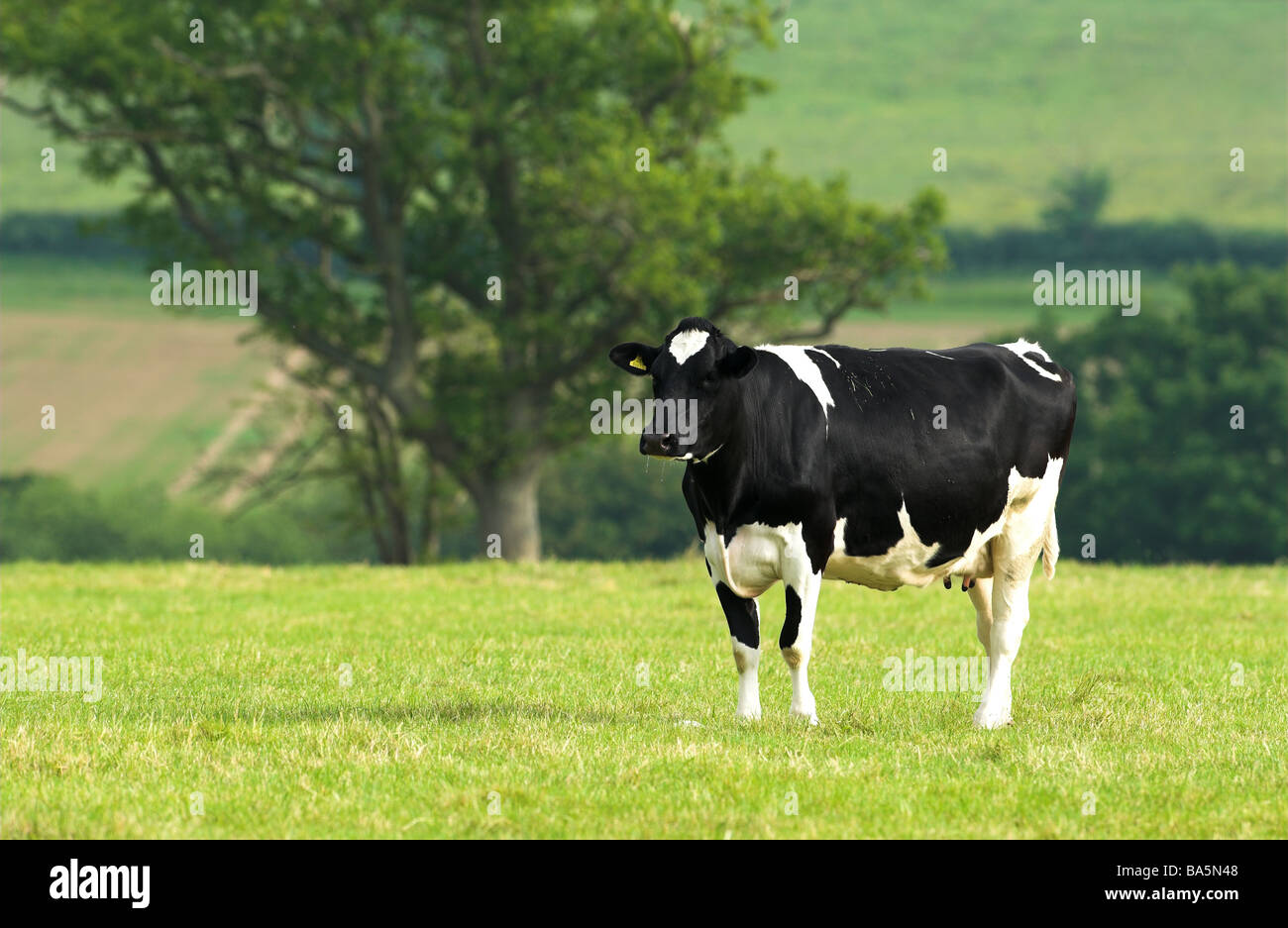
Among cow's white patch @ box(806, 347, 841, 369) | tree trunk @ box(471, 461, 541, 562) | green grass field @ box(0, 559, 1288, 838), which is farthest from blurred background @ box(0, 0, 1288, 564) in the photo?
cow's white patch @ box(806, 347, 841, 369)

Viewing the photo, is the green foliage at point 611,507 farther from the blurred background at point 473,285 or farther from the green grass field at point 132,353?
the green grass field at point 132,353

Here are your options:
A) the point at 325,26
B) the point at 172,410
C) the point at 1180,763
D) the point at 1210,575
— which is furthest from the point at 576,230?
the point at 172,410

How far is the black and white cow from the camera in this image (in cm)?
977

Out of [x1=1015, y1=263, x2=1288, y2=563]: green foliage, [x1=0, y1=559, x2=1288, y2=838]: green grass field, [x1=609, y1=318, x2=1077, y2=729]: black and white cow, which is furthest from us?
[x1=1015, y1=263, x2=1288, y2=563]: green foliage

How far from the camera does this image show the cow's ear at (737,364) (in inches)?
375

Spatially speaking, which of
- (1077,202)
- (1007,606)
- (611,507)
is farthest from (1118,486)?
(1077,202)

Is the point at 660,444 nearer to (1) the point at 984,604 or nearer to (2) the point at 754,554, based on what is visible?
(2) the point at 754,554

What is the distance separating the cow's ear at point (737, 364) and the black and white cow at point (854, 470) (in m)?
0.01

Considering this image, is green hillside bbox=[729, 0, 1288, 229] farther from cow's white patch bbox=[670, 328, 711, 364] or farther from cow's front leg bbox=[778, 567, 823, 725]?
cow's white patch bbox=[670, 328, 711, 364]

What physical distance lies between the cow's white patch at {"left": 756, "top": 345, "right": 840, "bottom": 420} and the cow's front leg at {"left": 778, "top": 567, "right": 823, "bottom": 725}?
1.07 m

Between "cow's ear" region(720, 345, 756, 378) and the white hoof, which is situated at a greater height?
"cow's ear" region(720, 345, 756, 378)

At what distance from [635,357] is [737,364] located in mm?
886

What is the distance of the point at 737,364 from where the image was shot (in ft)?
31.5

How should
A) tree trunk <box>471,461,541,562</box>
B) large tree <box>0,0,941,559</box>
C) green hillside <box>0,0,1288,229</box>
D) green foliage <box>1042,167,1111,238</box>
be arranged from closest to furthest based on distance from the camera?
large tree <box>0,0,941,559</box> < tree trunk <box>471,461,541,562</box> < green foliage <box>1042,167,1111,238</box> < green hillside <box>0,0,1288,229</box>
